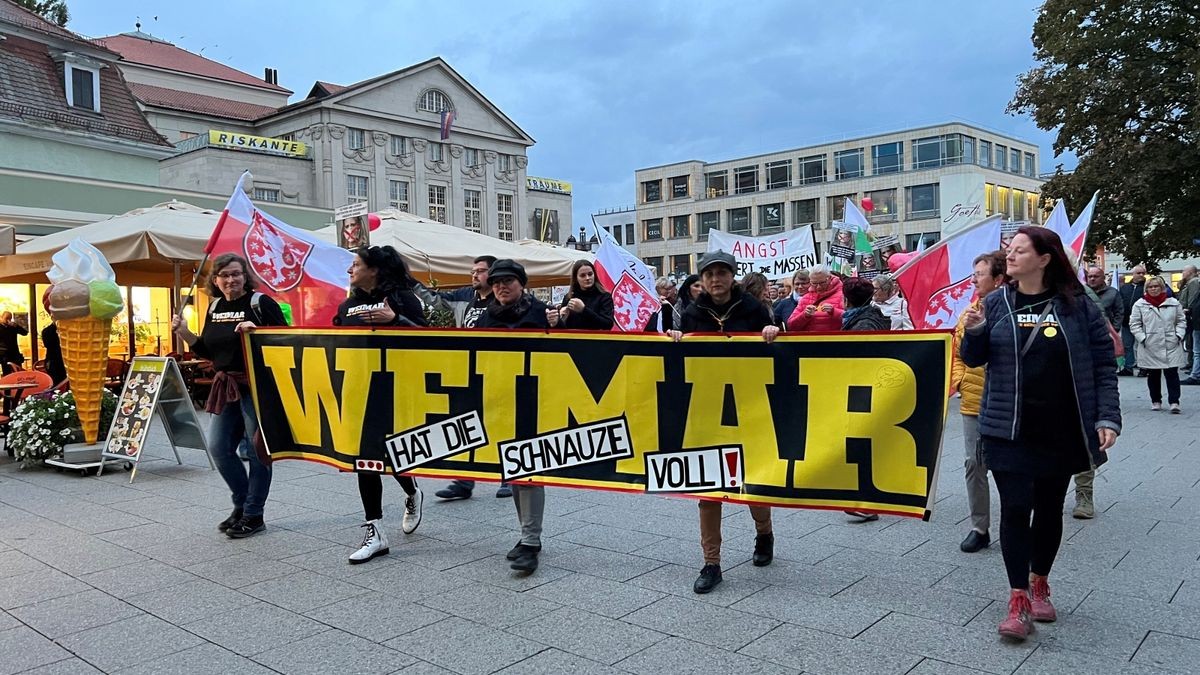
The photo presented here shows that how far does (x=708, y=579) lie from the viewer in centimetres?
450

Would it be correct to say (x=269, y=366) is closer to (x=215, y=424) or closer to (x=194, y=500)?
(x=215, y=424)

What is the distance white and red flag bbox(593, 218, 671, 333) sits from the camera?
1244 cm

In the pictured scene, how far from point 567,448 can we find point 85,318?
19.3 feet

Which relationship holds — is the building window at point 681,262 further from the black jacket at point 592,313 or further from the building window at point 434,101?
the black jacket at point 592,313

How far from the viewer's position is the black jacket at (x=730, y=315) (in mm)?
4633

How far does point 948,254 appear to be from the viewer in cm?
655

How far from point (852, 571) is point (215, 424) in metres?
4.03

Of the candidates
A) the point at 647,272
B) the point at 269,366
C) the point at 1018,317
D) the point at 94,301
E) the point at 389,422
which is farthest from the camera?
the point at 647,272

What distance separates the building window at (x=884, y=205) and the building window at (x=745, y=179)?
466 inches

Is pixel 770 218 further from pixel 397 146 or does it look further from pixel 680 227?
A: pixel 397 146

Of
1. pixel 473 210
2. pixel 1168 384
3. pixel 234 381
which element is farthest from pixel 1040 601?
pixel 473 210

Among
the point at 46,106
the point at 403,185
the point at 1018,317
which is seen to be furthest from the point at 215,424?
the point at 403,185

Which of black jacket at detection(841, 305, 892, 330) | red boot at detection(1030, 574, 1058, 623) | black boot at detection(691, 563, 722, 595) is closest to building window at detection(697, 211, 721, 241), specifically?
black jacket at detection(841, 305, 892, 330)

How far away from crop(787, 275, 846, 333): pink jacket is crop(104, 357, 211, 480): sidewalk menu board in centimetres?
537
